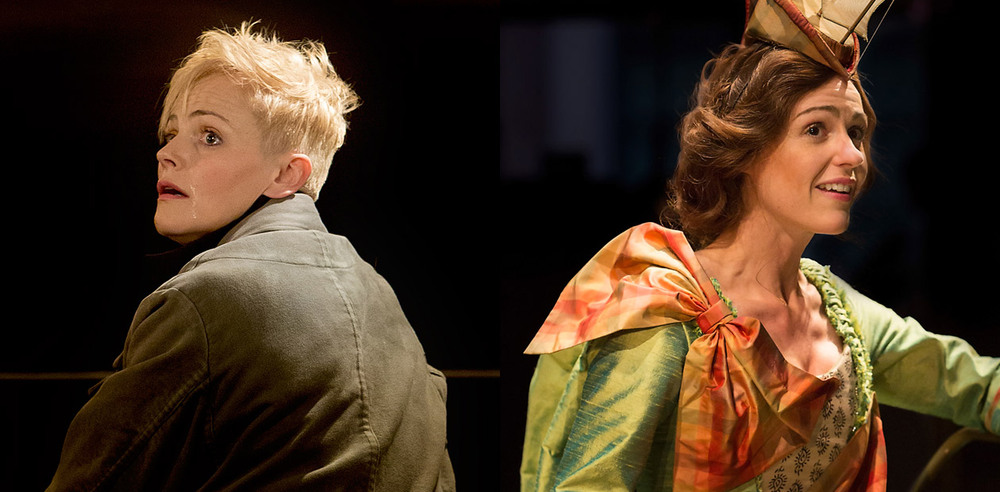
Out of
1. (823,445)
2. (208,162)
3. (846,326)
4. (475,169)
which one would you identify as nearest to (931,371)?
(846,326)

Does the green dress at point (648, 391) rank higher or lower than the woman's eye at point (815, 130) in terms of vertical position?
lower

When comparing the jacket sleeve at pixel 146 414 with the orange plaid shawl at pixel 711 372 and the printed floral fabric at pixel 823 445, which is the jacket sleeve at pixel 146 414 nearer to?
the orange plaid shawl at pixel 711 372

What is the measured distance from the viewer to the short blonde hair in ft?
5.32

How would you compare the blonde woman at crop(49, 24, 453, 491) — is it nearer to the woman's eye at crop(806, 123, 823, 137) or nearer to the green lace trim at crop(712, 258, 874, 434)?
the green lace trim at crop(712, 258, 874, 434)

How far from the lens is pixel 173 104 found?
1.62 m

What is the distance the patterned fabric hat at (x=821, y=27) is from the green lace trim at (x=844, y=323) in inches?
15.6

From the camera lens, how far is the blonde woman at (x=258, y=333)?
149 centimetres

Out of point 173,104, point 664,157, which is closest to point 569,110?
point 664,157

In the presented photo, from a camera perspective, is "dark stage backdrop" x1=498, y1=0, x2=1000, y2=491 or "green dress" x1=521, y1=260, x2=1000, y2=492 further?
"dark stage backdrop" x1=498, y1=0, x2=1000, y2=491

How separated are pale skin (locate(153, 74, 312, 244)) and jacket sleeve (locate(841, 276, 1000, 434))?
3.78ft

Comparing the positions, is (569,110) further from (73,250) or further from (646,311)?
(73,250)

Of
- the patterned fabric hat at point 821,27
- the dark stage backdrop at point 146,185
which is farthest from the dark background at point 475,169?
the patterned fabric hat at point 821,27

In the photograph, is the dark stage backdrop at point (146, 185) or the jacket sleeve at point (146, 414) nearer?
the jacket sleeve at point (146, 414)

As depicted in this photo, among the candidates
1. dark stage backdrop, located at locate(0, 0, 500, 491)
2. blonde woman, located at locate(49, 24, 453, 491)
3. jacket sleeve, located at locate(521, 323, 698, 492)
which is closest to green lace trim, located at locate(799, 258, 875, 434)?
jacket sleeve, located at locate(521, 323, 698, 492)
